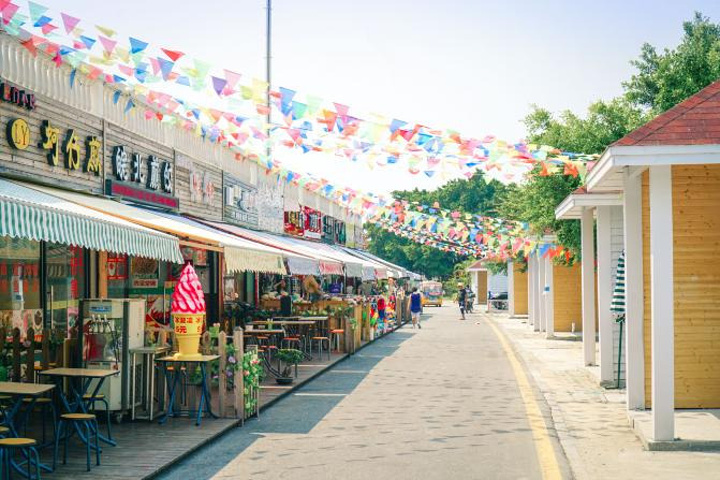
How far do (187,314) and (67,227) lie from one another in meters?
2.89

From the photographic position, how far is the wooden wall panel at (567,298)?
102ft

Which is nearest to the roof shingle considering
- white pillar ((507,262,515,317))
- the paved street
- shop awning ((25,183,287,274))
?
the paved street

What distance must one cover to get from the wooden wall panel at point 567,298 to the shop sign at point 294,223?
9.19 meters

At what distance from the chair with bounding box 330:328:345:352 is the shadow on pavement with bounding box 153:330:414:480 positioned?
6.25 ft

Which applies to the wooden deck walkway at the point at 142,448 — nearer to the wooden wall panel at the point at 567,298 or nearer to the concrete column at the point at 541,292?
the concrete column at the point at 541,292

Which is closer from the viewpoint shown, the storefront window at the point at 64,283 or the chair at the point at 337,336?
the storefront window at the point at 64,283

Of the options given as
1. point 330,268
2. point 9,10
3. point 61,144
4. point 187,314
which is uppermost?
point 9,10

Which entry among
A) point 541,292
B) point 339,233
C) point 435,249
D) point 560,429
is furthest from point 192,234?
point 435,249

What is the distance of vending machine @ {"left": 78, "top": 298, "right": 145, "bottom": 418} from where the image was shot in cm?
1094

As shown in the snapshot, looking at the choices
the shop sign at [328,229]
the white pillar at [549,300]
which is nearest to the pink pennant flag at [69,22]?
the white pillar at [549,300]

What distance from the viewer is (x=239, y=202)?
23.0 metres

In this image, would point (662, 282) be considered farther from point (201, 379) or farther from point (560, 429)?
point (201, 379)

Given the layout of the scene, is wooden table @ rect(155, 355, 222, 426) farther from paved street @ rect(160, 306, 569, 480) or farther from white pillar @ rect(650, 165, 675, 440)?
white pillar @ rect(650, 165, 675, 440)

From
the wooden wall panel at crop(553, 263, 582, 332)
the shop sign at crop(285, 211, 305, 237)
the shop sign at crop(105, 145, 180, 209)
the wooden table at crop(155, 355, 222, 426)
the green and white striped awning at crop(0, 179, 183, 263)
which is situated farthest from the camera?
the wooden wall panel at crop(553, 263, 582, 332)
